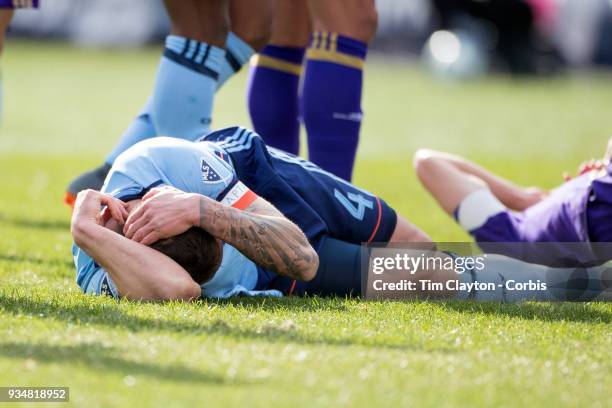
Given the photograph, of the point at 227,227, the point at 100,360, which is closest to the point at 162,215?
the point at 227,227

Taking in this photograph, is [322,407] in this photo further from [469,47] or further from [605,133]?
[469,47]

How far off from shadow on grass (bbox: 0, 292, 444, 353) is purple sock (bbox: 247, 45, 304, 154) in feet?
6.38

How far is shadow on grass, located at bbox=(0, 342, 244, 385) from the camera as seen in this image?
2512mm

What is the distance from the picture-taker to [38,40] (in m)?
20.7

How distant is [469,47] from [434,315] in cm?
1627

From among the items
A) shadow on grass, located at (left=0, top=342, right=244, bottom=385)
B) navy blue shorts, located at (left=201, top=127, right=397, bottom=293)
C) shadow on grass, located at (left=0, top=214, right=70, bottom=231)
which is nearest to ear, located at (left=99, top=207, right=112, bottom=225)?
navy blue shorts, located at (left=201, top=127, right=397, bottom=293)

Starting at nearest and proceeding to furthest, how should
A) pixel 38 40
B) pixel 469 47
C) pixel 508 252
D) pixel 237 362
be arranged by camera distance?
pixel 237 362, pixel 508 252, pixel 469 47, pixel 38 40

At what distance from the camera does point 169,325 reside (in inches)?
118

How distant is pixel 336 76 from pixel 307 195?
81cm

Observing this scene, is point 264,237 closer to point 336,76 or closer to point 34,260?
point 336,76

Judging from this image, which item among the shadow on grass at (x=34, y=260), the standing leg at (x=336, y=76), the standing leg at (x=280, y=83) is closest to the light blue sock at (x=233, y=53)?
the standing leg at (x=336, y=76)

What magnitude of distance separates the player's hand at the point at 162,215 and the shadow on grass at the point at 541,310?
2.79 ft

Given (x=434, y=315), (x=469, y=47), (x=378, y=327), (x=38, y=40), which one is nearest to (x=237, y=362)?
(x=378, y=327)

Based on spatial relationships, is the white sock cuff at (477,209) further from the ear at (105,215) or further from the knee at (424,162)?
the ear at (105,215)
